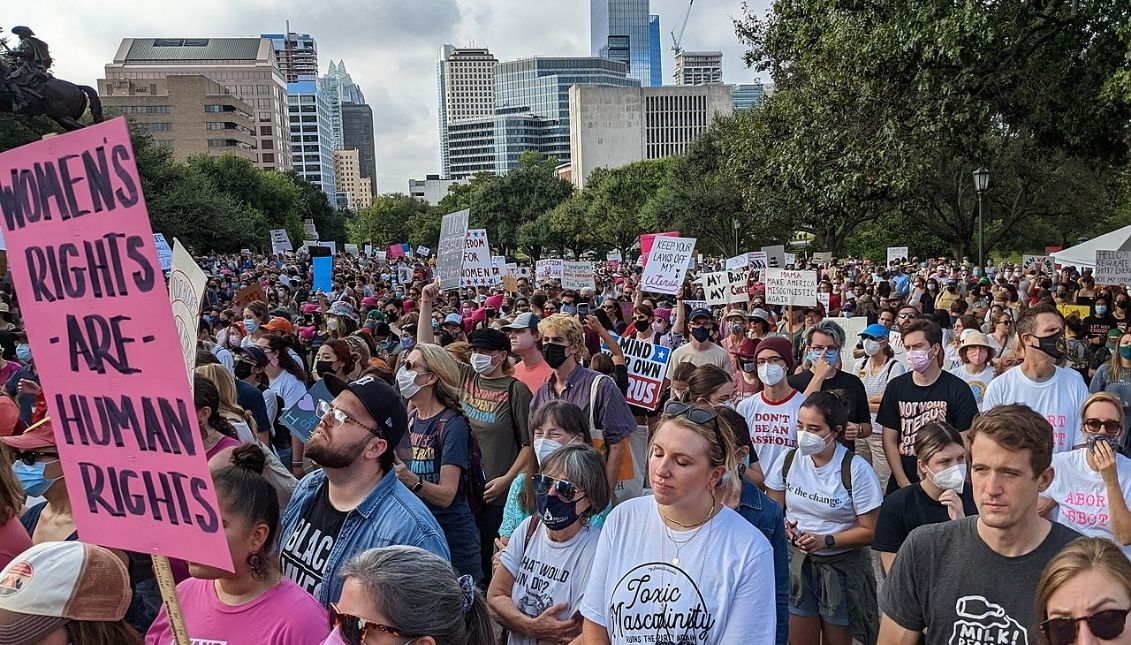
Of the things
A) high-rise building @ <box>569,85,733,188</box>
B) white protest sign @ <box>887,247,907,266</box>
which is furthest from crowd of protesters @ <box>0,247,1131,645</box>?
high-rise building @ <box>569,85,733,188</box>

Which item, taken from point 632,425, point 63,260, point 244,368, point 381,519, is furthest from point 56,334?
point 244,368

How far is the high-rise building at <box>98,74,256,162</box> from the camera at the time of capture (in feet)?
399

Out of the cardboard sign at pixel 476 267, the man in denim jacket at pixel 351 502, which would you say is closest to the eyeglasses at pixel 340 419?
the man in denim jacket at pixel 351 502

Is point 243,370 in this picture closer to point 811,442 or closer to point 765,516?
point 811,442

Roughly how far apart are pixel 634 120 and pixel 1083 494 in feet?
483

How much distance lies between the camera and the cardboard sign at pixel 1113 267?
13.9 metres

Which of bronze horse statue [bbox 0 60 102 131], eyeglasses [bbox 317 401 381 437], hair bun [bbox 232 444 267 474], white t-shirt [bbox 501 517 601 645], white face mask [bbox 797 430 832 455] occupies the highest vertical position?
bronze horse statue [bbox 0 60 102 131]

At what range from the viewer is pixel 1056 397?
5.88m

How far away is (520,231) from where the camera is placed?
238ft

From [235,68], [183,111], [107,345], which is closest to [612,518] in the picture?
[107,345]

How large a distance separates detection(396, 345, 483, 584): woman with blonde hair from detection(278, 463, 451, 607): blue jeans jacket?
0.83m

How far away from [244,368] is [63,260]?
5.00 meters

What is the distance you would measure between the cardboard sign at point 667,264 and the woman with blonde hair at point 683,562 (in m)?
9.20

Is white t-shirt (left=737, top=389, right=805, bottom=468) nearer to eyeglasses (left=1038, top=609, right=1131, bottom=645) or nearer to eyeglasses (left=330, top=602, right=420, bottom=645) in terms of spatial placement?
eyeglasses (left=1038, top=609, right=1131, bottom=645)
